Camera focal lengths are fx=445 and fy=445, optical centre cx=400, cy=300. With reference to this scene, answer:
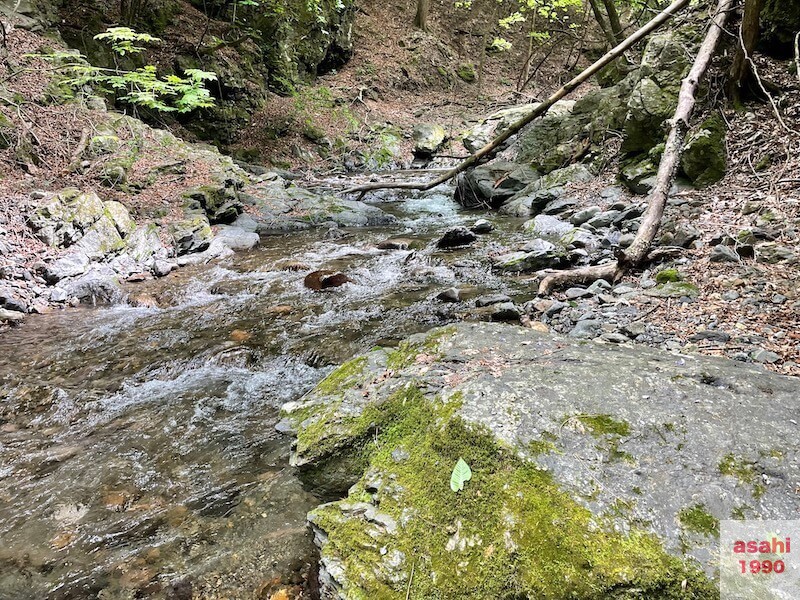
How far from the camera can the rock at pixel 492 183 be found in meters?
13.3

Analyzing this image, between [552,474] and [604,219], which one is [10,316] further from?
[604,219]

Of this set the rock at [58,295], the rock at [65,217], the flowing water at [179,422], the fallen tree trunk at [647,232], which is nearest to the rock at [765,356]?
the fallen tree trunk at [647,232]

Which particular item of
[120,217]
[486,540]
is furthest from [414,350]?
[120,217]

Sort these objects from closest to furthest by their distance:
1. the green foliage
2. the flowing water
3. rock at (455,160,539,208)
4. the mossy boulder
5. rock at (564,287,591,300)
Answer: the flowing water < rock at (564,287,591,300) < the mossy boulder < the green foliage < rock at (455,160,539,208)

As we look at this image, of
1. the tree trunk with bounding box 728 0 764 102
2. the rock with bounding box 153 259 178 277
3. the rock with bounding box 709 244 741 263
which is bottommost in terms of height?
the rock with bounding box 153 259 178 277

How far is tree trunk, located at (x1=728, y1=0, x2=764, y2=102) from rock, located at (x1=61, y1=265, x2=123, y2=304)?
33.7 ft

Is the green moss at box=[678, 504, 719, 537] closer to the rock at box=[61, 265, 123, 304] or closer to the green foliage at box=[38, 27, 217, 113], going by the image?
the rock at box=[61, 265, 123, 304]

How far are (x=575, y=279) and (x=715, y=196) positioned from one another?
3106 mm

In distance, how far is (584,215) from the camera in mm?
9039

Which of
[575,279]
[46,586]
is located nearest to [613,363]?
[575,279]

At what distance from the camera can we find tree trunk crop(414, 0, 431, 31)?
27188 millimetres

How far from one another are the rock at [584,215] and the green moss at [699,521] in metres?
7.94

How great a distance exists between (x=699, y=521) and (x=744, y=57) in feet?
26.9

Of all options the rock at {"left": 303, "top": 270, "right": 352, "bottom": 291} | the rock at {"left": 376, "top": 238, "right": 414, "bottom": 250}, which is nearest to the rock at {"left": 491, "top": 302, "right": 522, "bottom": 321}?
the rock at {"left": 303, "top": 270, "right": 352, "bottom": 291}
